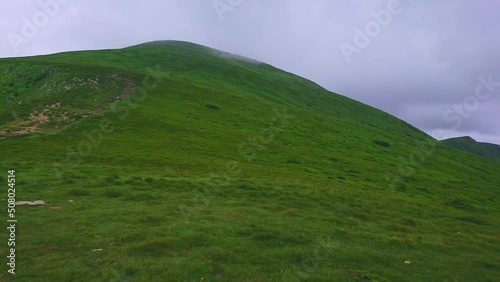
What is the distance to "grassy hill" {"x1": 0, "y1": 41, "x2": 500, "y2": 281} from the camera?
1833 centimetres

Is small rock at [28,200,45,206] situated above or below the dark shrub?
below

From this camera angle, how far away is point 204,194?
30125mm

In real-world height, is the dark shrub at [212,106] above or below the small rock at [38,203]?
above

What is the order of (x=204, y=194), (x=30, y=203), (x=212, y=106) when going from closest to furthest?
(x=30, y=203), (x=204, y=194), (x=212, y=106)

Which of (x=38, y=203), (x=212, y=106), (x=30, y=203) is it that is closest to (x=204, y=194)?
(x=38, y=203)

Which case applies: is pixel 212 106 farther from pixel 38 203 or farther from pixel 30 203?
pixel 30 203

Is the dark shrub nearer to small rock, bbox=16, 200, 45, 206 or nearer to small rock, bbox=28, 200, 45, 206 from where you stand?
small rock, bbox=28, 200, 45, 206

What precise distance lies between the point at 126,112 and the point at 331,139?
→ 129 ft

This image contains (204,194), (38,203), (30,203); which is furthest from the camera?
(204,194)

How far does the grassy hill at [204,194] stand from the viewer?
722 inches

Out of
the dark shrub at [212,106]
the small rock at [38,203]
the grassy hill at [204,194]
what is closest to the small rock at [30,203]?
the small rock at [38,203]

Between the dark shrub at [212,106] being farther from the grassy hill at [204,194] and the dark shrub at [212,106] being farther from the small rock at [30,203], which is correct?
the small rock at [30,203]

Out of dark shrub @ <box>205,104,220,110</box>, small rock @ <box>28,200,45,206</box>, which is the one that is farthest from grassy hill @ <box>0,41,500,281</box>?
dark shrub @ <box>205,104,220,110</box>

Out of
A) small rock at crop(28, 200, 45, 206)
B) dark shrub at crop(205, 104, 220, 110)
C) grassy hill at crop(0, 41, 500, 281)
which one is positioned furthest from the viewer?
dark shrub at crop(205, 104, 220, 110)
